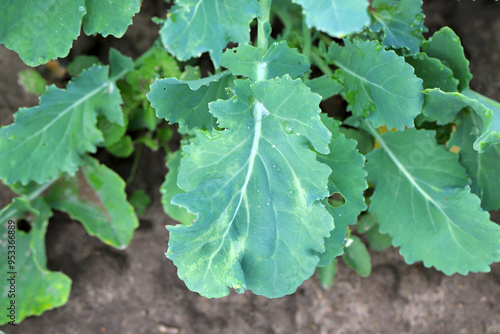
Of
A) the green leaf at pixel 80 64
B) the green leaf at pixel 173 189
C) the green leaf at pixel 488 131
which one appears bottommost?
the green leaf at pixel 173 189

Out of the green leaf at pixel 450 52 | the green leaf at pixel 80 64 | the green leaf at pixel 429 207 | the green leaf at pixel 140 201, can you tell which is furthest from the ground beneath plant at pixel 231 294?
the green leaf at pixel 450 52

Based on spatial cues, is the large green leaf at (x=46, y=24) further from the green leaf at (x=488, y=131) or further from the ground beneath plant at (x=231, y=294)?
the green leaf at (x=488, y=131)

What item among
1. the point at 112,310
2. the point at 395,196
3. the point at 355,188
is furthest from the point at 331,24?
the point at 112,310

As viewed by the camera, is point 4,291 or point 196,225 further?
point 4,291

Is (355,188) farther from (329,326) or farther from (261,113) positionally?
(329,326)

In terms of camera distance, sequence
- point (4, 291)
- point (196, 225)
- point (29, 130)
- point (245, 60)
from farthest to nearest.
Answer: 1. point (4, 291)
2. point (29, 130)
3. point (245, 60)
4. point (196, 225)

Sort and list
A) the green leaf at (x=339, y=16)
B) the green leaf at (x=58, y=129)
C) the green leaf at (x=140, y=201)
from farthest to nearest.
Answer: the green leaf at (x=140, y=201) → the green leaf at (x=58, y=129) → the green leaf at (x=339, y=16)

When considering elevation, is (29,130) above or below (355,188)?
below

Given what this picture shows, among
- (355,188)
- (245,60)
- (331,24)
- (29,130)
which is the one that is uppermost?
(331,24)
